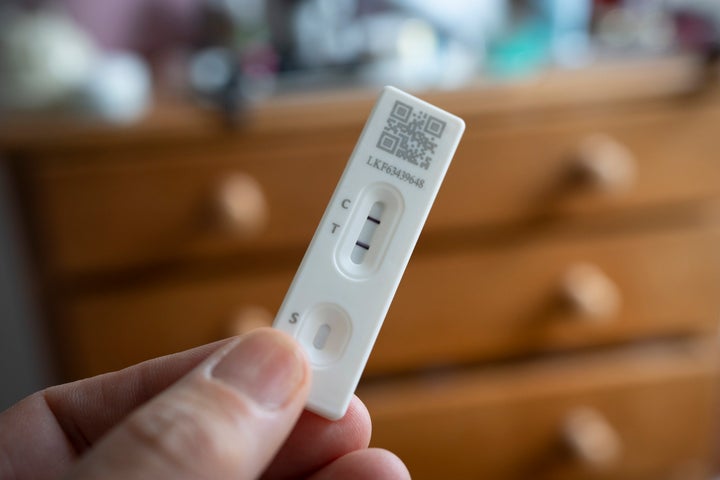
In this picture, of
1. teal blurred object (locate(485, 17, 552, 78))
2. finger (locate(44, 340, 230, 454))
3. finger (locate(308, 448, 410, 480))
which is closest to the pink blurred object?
teal blurred object (locate(485, 17, 552, 78))

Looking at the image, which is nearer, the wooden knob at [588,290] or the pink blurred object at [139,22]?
the wooden knob at [588,290]

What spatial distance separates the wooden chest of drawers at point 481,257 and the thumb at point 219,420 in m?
0.45

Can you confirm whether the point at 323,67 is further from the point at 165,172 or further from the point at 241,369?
the point at 241,369

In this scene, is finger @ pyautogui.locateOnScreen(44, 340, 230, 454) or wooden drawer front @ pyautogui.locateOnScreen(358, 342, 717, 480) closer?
finger @ pyautogui.locateOnScreen(44, 340, 230, 454)

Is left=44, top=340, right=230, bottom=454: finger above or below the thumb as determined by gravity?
below

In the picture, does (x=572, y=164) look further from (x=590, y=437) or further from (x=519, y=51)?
(x=590, y=437)

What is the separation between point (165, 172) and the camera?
79 centimetres

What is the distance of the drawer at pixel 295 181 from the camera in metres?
0.79

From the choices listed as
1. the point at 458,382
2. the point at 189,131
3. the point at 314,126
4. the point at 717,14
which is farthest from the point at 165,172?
the point at 717,14

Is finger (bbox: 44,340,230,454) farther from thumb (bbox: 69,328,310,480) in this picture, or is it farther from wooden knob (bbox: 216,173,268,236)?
wooden knob (bbox: 216,173,268,236)

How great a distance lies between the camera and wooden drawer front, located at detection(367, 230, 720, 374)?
2.91 ft

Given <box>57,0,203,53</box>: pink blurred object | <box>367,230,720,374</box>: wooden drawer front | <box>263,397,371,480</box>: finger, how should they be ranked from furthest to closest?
<box>57,0,203,53</box>: pink blurred object < <box>367,230,720,374</box>: wooden drawer front < <box>263,397,371,480</box>: finger

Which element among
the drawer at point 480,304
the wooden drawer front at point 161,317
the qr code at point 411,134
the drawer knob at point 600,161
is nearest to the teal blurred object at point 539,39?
the drawer knob at point 600,161

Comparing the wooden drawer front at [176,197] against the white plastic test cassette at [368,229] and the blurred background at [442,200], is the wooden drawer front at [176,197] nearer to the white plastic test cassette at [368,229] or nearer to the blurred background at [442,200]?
the blurred background at [442,200]
